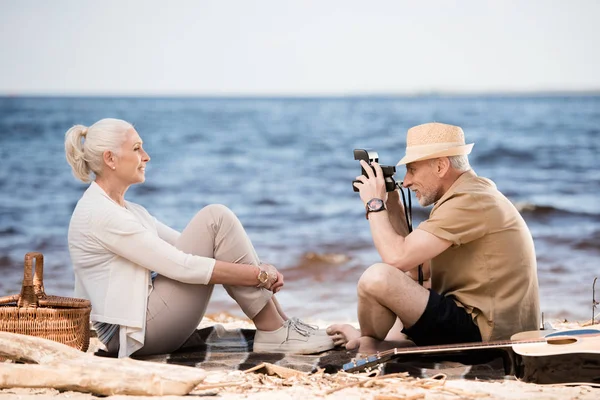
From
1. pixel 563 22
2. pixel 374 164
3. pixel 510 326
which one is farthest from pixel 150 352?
pixel 563 22

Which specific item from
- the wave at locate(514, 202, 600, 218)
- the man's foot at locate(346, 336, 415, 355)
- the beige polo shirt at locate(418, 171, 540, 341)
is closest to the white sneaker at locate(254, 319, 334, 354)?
the man's foot at locate(346, 336, 415, 355)

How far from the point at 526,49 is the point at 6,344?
82.1 feet

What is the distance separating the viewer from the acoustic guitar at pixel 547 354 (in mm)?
2826

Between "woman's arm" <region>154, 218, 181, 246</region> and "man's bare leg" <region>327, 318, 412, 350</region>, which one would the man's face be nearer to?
"man's bare leg" <region>327, 318, 412, 350</region>

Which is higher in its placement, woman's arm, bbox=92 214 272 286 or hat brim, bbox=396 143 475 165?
hat brim, bbox=396 143 475 165

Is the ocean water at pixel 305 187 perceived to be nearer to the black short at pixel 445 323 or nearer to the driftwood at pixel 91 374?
the black short at pixel 445 323

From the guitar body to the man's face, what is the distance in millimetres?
719

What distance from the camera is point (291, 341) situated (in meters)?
3.56

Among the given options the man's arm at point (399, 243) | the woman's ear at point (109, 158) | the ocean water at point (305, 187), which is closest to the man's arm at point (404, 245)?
the man's arm at point (399, 243)

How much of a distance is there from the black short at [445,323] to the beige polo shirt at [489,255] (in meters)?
0.05

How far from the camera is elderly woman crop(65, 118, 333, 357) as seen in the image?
3287 mm

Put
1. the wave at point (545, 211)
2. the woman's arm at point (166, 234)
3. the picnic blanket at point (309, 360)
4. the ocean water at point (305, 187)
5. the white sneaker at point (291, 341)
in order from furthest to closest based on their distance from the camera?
1. the wave at point (545, 211)
2. the ocean water at point (305, 187)
3. the woman's arm at point (166, 234)
4. the white sneaker at point (291, 341)
5. the picnic blanket at point (309, 360)

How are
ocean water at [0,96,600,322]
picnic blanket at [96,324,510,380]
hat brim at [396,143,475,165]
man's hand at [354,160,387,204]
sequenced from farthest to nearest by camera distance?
ocean water at [0,96,600,322]
man's hand at [354,160,387,204]
hat brim at [396,143,475,165]
picnic blanket at [96,324,510,380]

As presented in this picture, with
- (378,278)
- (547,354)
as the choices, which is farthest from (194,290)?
(547,354)
